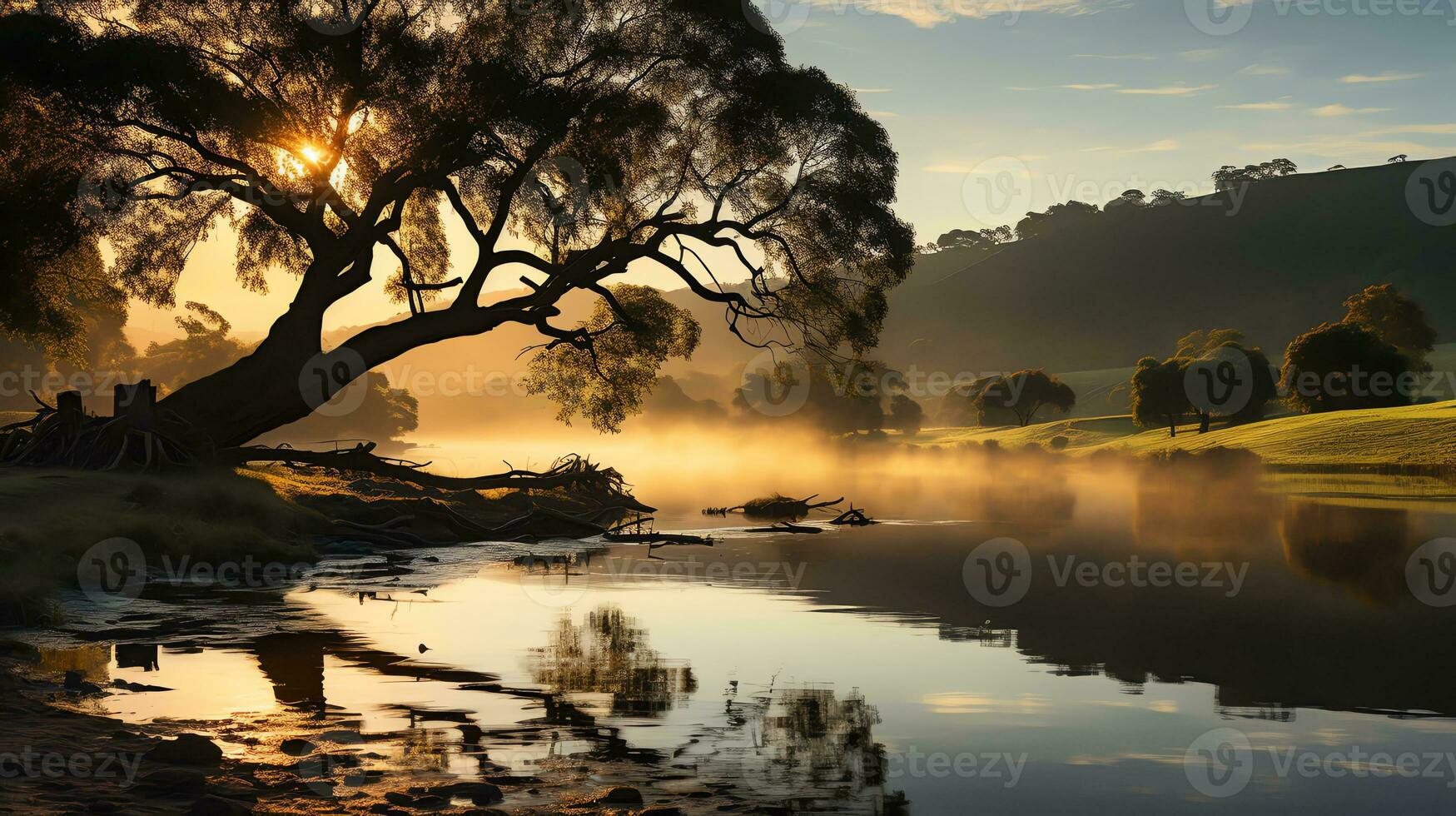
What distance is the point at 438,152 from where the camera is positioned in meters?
28.3

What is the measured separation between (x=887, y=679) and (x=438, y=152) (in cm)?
2173

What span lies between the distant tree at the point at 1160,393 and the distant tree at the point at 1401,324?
1709 centimetres

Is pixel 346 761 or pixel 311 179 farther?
pixel 311 179

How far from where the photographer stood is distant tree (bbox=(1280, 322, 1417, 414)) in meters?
87.0

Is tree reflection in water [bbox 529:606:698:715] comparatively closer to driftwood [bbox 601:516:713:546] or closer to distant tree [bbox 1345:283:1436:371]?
driftwood [bbox 601:516:713:546]

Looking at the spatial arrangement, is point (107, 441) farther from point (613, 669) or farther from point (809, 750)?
point (809, 750)

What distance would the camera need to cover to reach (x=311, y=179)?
28984 millimetres

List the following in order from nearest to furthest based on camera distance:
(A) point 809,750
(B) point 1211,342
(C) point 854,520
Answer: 1. (A) point 809,750
2. (C) point 854,520
3. (B) point 1211,342

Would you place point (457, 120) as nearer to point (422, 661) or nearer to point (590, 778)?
point (422, 661)

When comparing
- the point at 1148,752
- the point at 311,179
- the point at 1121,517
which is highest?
the point at 311,179

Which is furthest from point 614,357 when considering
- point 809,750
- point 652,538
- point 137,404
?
point 809,750

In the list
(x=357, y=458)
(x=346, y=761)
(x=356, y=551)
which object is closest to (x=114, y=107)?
(x=357, y=458)

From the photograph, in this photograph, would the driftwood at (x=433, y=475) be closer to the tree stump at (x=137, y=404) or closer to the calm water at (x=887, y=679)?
the tree stump at (x=137, y=404)

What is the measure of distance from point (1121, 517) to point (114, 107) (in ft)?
102
